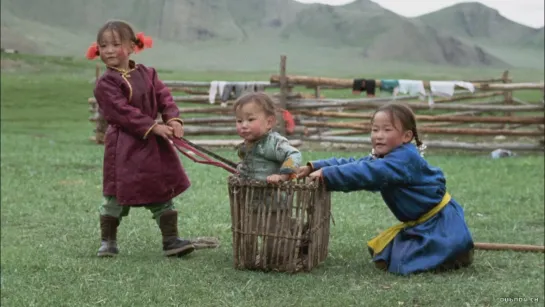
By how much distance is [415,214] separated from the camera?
13.6 feet

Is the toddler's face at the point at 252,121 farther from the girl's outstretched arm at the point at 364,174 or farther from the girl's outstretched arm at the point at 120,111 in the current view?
the girl's outstretched arm at the point at 120,111

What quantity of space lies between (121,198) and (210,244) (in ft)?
2.22

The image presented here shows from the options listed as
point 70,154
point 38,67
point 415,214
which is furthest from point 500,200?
point 38,67

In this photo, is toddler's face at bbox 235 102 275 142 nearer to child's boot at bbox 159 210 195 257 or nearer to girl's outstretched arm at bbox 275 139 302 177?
girl's outstretched arm at bbox 275 139 302 177

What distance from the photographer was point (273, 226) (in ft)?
13.0

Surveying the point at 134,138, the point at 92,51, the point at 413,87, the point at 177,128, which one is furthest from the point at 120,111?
the point at 413,87

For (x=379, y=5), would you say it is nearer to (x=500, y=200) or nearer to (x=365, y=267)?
(x=365, y=267)

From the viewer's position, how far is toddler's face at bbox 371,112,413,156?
159 inches

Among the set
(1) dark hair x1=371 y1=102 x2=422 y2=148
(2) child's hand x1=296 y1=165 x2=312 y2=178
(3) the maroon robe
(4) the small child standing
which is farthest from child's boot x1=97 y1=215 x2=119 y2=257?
(1) dark hair x1=371 y1=102 x2=422 y2=148

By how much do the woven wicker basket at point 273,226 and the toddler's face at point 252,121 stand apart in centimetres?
23

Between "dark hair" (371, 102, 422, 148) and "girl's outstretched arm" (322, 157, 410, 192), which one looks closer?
"girl's outstretched arm" (322, 157, 410, 192)

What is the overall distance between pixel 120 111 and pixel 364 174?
1333 millimetres

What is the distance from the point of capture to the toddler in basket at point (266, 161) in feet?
12.8

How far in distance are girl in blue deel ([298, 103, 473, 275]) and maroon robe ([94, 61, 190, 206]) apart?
848 mm
